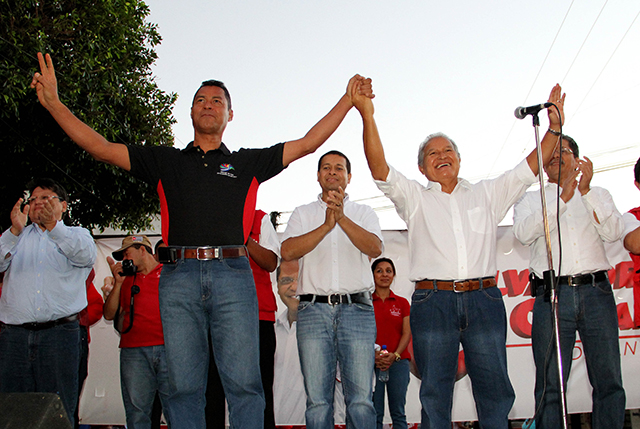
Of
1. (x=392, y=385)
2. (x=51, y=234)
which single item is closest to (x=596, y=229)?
(x=392, y=385)

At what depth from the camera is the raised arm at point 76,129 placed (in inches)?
105

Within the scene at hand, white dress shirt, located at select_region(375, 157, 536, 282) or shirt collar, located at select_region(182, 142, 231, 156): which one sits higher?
shirt collar, located at select_region(182, 142, 231, 156)

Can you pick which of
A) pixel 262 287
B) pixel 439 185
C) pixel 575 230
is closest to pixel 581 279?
pixel 575 230

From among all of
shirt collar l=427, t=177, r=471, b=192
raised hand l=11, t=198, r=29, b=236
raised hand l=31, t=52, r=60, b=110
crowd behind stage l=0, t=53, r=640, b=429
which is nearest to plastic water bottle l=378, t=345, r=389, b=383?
crowd behind stage l=0, t=53, r=640, b=429

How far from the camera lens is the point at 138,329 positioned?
4.44m

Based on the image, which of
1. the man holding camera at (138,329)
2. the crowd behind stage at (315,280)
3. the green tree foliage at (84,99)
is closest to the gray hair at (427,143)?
the crowd behind stage at (315,280)

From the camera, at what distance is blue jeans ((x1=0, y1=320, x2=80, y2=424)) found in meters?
3.73

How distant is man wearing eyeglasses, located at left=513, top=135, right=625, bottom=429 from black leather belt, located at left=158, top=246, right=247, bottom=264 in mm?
2153

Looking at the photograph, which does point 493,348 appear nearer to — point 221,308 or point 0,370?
point 221,308

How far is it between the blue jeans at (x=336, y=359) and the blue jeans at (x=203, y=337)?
68 centimetres

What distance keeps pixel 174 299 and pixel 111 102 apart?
26.9 ft

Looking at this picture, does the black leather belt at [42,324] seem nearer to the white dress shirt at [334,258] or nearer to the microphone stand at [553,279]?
the white dress shirt at [334,258]

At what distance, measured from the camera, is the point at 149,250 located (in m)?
4.86

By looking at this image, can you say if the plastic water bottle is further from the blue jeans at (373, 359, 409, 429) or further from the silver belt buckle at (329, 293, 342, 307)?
the silver belt buckle at (329, 293, 342, 307)
